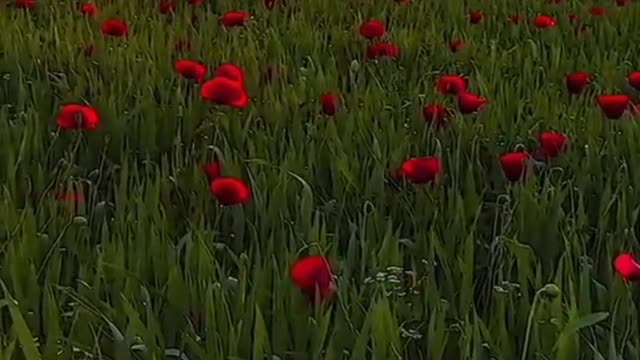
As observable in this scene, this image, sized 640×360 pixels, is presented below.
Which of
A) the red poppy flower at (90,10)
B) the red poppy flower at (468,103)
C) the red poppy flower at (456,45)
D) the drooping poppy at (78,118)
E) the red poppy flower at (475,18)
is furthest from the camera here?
the red poppy flower at (475,18)

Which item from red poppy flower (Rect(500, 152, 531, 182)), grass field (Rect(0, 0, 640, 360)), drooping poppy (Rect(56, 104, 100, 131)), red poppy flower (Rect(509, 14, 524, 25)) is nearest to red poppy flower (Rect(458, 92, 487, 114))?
grass field (Rect(0, 0, 640, 360))

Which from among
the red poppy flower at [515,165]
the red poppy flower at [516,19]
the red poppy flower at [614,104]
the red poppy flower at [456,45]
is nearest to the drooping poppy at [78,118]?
the red poppy flower at [515,165]

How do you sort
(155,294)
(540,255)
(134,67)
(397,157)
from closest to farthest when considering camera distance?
(155,294), (540,255), (397,157), (134,67)

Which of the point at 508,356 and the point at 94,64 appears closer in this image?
the point at 508,356

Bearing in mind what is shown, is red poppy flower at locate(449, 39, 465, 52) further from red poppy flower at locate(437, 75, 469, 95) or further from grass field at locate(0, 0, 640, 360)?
red poppy flower at locate(437, 75, 469, 95)

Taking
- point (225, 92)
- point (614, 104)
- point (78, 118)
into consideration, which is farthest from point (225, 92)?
point (614, 104)

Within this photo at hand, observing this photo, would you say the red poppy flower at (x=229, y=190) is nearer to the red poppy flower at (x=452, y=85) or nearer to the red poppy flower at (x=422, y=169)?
the red poppy flower at (x=422, y=169)

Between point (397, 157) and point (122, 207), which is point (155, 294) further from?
point (397, 157)

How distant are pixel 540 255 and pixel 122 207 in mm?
492

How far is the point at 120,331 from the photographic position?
1.05 meters

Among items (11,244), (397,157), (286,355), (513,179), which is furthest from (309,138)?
(286,355)

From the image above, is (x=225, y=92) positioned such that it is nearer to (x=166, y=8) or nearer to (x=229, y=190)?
(x=229, y=190)

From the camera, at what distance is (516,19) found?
3.01 metres

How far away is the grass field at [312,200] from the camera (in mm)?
1044
